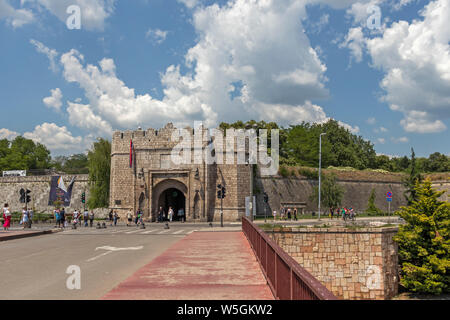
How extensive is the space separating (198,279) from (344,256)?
16910 mm

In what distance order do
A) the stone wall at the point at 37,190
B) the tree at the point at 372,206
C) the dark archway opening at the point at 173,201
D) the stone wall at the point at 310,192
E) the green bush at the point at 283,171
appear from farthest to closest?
the tree at the point at 372,206
the stone wall at the point at 37,190
the green bush at the point at 283,171
the stone wall at the point at 310,192
the dark archway opening at the point at 173,201

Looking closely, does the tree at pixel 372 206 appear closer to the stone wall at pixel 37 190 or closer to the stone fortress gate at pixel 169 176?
the stone fortress gate at pixel 169 176

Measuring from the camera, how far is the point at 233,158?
122 feet

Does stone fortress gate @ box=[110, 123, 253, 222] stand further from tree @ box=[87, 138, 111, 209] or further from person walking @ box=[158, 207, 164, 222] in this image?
tree @ box=[87, 138, 111, 209]

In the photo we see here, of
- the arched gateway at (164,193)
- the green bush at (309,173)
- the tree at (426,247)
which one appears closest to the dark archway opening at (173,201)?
the arched gateway at (164,193)

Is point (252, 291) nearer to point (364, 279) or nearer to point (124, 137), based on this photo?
point (364, 279)

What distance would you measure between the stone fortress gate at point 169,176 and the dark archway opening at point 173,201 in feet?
3.67

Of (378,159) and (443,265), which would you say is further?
(378,159)

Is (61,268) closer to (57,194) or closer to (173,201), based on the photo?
(173,201)

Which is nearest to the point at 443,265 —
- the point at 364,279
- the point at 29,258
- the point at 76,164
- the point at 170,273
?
the point at 364,279

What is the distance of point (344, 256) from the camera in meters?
23.0

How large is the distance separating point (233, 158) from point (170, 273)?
2850cm

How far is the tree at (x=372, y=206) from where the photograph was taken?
4822 cm
